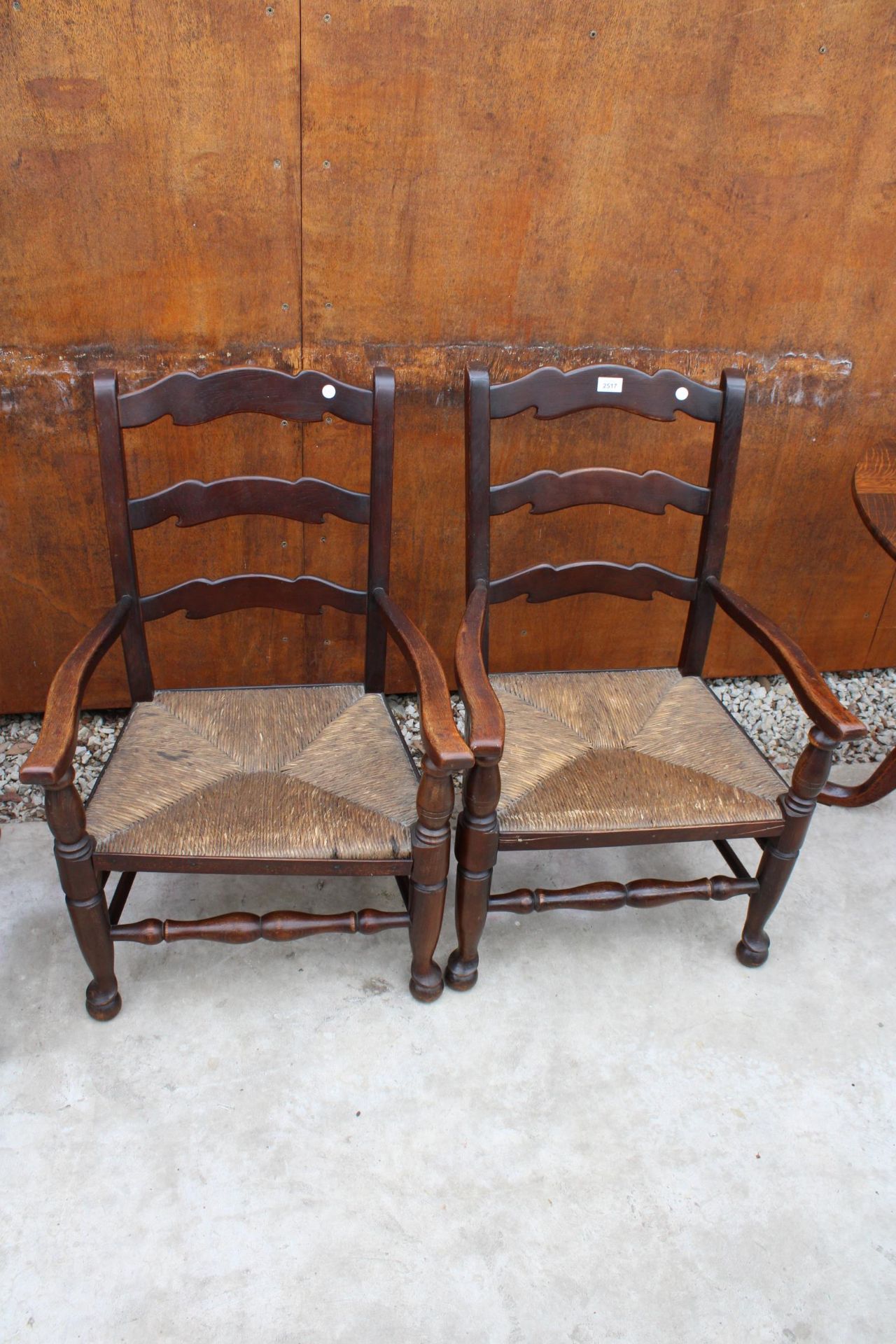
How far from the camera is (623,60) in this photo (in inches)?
75.4

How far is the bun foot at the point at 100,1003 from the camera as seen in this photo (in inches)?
67.6

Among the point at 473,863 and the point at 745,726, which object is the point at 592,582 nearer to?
the point at 473,863

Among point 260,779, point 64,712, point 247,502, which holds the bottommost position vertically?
point 260,779

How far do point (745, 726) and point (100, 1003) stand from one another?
1.85m

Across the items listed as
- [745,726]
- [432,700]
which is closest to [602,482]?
[432,700]

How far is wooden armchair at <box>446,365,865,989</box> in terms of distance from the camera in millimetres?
1642

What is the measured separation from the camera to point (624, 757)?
181cm

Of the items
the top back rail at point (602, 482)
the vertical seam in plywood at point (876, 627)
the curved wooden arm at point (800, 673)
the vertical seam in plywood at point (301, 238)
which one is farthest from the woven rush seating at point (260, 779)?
the vertical seam in plywood at point (876, 627)

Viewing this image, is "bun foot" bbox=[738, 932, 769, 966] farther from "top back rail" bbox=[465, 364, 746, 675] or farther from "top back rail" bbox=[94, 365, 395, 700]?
"top back rail" bbox=[94, 365, 395, 700]

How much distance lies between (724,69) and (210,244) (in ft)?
3.75

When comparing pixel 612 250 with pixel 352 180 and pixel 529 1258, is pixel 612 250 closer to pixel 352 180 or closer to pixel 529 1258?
pixel 352 180

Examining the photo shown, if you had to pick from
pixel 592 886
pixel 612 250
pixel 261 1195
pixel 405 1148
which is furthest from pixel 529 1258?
pixel 612 250

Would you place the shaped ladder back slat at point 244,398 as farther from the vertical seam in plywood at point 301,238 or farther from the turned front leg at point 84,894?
the turned front leg at point 84,894

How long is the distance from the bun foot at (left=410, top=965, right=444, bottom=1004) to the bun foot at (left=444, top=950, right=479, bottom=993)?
2 cm
